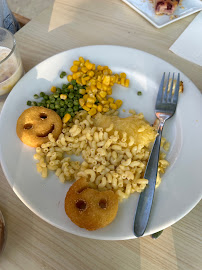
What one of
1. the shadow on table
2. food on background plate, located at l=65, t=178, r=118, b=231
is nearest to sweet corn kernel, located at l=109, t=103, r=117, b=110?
food on background plate, located at l=65, t=178, r=118, b=231

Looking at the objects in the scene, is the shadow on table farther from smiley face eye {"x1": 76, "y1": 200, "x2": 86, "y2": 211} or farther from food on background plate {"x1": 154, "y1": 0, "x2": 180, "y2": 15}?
food on background plate {"x1": 154, "y1": 0, "x2": 180, "y2": 15}

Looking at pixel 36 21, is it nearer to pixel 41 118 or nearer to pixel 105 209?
pixel 41 118

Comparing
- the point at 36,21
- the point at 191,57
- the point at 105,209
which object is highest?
the point at 191,57

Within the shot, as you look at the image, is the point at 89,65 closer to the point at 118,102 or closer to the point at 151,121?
the point at 118,102

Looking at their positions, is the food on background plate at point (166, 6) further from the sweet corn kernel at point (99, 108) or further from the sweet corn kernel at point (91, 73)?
the sweet corn kernel at point (99, 108)

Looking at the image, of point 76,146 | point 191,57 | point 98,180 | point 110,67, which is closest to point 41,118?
point 76,146

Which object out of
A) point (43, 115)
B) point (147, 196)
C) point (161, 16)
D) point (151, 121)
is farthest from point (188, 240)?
point (161, 16)
